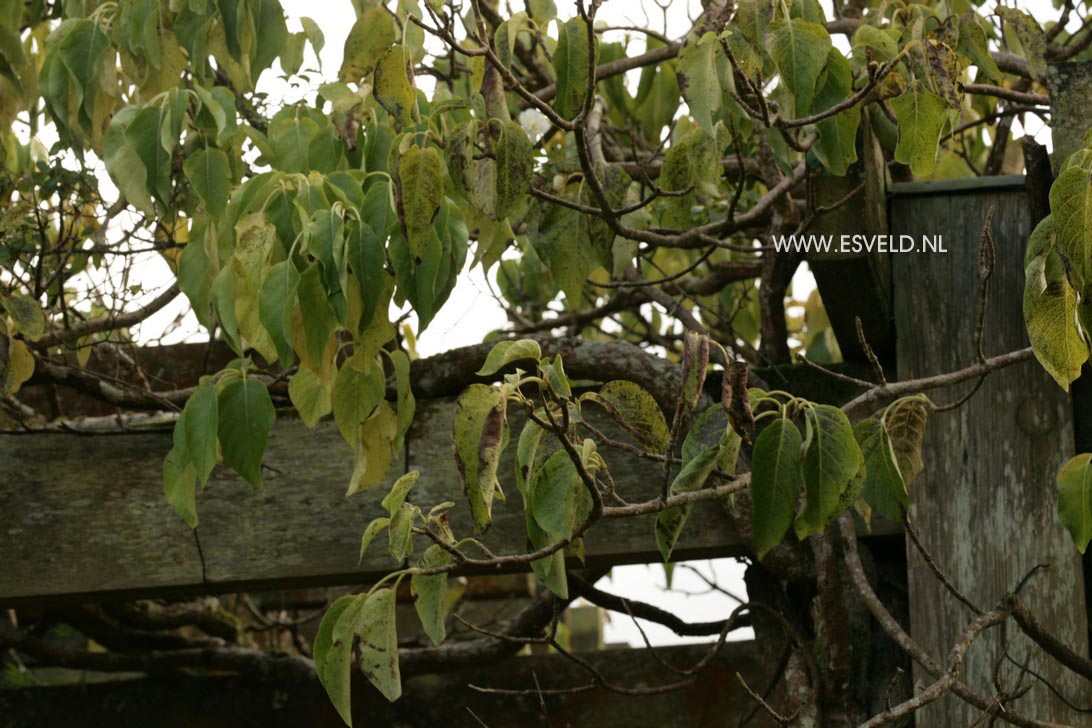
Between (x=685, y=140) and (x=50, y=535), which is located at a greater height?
(x=685, y=140)

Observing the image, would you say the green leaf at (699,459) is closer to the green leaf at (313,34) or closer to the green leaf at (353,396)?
the green leaf at (353,396)

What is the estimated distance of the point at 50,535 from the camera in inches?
88.8

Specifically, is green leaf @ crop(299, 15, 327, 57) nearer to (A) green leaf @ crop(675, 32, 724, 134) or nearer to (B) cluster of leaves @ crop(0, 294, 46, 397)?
(B) cluster of leaves @ crop(0, 294, 46, 397)

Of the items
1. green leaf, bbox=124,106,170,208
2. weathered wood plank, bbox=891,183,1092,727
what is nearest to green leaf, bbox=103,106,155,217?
green leaf, bbox=124,106,170,208

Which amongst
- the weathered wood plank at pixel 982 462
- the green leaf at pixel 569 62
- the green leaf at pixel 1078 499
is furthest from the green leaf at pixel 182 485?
the green leaf at pixel 1078 499

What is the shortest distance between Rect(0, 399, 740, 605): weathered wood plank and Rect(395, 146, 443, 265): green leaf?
0.60m

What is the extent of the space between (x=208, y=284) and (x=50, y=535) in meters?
0.55

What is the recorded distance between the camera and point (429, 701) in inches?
109

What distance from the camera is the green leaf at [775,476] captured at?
1531mm

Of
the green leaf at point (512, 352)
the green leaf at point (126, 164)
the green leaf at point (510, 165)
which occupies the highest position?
the green leaf at point (126, 164)

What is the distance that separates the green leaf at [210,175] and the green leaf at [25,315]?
16.4 inches

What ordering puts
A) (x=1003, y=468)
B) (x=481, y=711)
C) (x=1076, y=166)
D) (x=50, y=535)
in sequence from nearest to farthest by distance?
(x=1076, y=166)
(x=1003, y=468)
(x=50, y=535)
(x=481, y=711)

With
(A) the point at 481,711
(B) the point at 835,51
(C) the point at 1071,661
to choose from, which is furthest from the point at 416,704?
(B) the point at 835,51

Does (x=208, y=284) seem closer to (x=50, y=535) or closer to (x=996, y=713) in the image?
(x=50, y=535)
